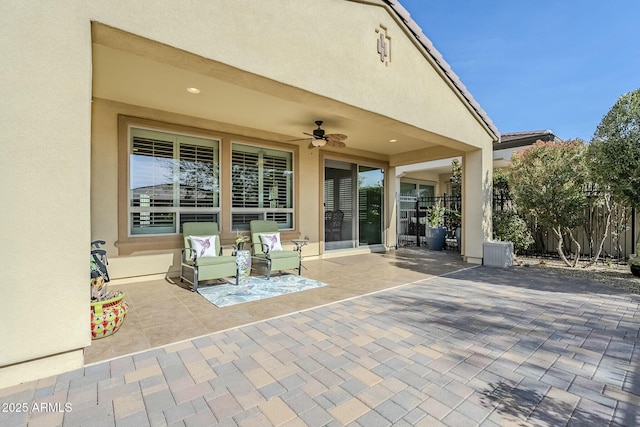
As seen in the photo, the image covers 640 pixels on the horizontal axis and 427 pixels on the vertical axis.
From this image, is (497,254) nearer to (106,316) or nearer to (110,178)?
(106,316)

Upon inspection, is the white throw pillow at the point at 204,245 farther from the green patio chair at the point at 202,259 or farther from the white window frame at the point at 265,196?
the white window frame at the point at 265,196

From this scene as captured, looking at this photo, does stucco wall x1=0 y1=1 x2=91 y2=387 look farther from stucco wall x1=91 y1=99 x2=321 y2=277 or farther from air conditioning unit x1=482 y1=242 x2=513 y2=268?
air conditioning unit x1=482 y1=242 x2=513 y2=268

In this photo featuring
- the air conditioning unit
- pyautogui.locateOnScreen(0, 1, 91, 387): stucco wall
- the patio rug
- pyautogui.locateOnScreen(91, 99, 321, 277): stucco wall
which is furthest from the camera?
the air conditioning unit

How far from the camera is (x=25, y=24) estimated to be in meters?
2.12

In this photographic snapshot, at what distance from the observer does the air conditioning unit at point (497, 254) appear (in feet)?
22.5

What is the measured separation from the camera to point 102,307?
9.81 feet

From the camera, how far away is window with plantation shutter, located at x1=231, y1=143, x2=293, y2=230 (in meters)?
6.61

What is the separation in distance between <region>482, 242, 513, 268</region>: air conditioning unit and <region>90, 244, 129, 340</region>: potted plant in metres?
7.56

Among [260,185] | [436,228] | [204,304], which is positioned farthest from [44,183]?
[436,228]

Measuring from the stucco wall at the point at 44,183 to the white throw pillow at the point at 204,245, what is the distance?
110 inches

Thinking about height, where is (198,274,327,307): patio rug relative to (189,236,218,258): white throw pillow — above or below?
below

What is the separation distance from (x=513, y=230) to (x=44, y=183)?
9050 mm

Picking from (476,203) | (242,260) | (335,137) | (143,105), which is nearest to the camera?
(143,105)

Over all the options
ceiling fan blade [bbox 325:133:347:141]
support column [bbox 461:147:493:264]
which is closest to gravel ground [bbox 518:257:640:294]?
support column [bbox 461:147:493:264]
